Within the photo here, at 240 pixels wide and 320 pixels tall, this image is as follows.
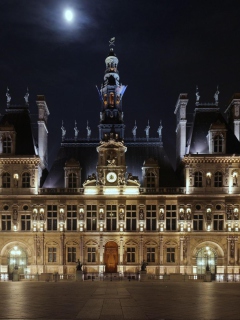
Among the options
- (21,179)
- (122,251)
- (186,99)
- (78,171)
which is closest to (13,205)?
(21,179)

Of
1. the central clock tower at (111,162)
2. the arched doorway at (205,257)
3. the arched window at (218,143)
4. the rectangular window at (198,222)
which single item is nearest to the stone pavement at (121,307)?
the arched doorway at (205,257)

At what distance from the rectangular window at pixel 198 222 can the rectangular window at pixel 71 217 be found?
1487 centimetres

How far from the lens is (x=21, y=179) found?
61906mm

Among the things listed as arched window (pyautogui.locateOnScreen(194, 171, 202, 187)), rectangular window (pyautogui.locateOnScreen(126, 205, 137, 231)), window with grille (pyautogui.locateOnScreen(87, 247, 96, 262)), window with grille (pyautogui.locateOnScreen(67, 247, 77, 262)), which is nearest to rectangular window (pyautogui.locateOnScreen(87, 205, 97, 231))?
window with grille (pyautogui.locateOnScreen(87, 247, 96, 262))

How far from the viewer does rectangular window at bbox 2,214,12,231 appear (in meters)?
61.1

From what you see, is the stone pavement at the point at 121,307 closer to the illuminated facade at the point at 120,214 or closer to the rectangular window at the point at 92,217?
the illuminated facade at the point at 120,214

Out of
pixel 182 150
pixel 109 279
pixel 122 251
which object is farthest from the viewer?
pixel 182 150

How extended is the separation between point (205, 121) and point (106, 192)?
16.7 m

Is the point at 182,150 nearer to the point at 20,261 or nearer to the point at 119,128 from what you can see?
the point at 119,128

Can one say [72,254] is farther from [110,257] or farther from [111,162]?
[111,162]

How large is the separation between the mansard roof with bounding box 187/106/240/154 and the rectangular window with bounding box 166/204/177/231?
7727mm

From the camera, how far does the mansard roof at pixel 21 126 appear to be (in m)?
63.7

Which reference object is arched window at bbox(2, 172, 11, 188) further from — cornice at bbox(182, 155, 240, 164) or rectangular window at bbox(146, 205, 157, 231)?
cornice at bbox(182, 155, 240, 164)

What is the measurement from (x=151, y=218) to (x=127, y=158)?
944 centimetres
